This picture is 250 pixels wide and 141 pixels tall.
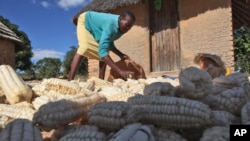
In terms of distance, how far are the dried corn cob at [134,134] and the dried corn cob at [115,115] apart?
0.06 meters

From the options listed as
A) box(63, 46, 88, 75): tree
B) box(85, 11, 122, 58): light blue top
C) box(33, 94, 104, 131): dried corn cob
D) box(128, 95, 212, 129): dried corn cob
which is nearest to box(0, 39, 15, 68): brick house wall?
box(85, 11, 122, 58): light blue top

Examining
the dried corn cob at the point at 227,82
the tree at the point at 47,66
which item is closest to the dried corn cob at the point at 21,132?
the dried corn cob at the point at 227,82

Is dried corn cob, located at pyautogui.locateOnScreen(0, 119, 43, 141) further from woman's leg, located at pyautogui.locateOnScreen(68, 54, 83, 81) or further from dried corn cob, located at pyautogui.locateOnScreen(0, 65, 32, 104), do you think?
woman's leg, located at pyautogui.locateOnScreen(68, 54, 83, 81)

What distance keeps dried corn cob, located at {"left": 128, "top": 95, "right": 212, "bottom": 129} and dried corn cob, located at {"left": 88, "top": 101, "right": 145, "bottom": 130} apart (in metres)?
0.07

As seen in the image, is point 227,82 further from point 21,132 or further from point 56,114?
point 21,132

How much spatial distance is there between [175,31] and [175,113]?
6.98 metres

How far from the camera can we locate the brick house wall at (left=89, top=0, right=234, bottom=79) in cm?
741

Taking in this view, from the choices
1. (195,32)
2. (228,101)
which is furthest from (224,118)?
(195,32)

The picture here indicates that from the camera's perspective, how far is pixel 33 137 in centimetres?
143

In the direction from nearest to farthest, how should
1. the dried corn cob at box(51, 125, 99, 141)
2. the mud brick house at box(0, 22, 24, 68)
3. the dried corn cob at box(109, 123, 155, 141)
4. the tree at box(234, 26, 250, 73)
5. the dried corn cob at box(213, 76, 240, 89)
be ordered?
the dried corn cob at box(109, 123, 155, 141) < the dried corn cob at box(51, 125, 99, 141) < the dried corn cob at box(213, 76, 240, 89) < the tree at box(234, 26, 250, 73) < the mud brick house at box(0, 22, 24, 68)

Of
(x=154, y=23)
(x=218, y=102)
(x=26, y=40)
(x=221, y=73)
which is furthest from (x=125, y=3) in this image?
(x=26, y=40)

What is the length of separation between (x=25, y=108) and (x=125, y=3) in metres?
6.90

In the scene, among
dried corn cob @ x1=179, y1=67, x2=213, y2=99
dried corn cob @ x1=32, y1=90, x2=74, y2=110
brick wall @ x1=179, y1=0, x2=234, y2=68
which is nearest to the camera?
dried corn cob @ x1=179, y1=67, x2=213, y2=99

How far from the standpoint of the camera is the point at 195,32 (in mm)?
7938
